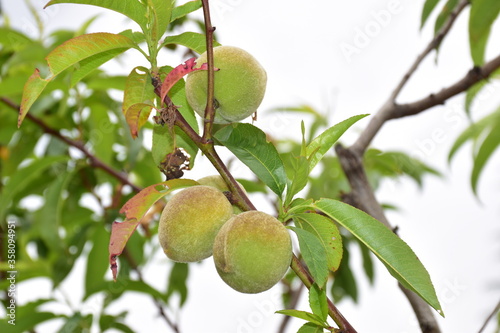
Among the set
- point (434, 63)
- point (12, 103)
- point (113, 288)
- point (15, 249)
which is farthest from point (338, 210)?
point (15, 249)

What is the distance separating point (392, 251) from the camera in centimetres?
86

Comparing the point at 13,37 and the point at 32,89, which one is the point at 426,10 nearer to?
the point at 32,89

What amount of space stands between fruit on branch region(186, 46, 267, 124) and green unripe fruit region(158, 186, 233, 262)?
150mm

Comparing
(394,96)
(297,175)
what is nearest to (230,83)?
(297,175)

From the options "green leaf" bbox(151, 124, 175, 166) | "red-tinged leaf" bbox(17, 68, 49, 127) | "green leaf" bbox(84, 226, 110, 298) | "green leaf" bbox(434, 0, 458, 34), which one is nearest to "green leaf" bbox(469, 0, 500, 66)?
"green leaf" bbox(434, 0, 458, 34)

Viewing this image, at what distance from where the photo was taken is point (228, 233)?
0.84 meters

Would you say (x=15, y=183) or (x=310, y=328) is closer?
(x=310, y=328)

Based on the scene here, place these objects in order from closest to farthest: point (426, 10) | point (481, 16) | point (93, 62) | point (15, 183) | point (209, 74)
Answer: point (209, 74), point (93, 62), point (481, 16), point (426, 10), point (15, 183)

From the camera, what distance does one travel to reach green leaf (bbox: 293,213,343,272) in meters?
0.92

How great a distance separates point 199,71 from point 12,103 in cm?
133

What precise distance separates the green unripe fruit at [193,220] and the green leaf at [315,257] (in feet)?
0.46

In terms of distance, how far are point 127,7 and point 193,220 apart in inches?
16.1

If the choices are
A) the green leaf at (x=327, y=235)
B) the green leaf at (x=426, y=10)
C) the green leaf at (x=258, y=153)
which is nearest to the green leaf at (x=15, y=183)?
the green leaf at (x=258, y=153)

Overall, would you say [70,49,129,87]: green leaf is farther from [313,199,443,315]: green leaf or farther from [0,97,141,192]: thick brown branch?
[0,97,141,192]: thick brown branch
